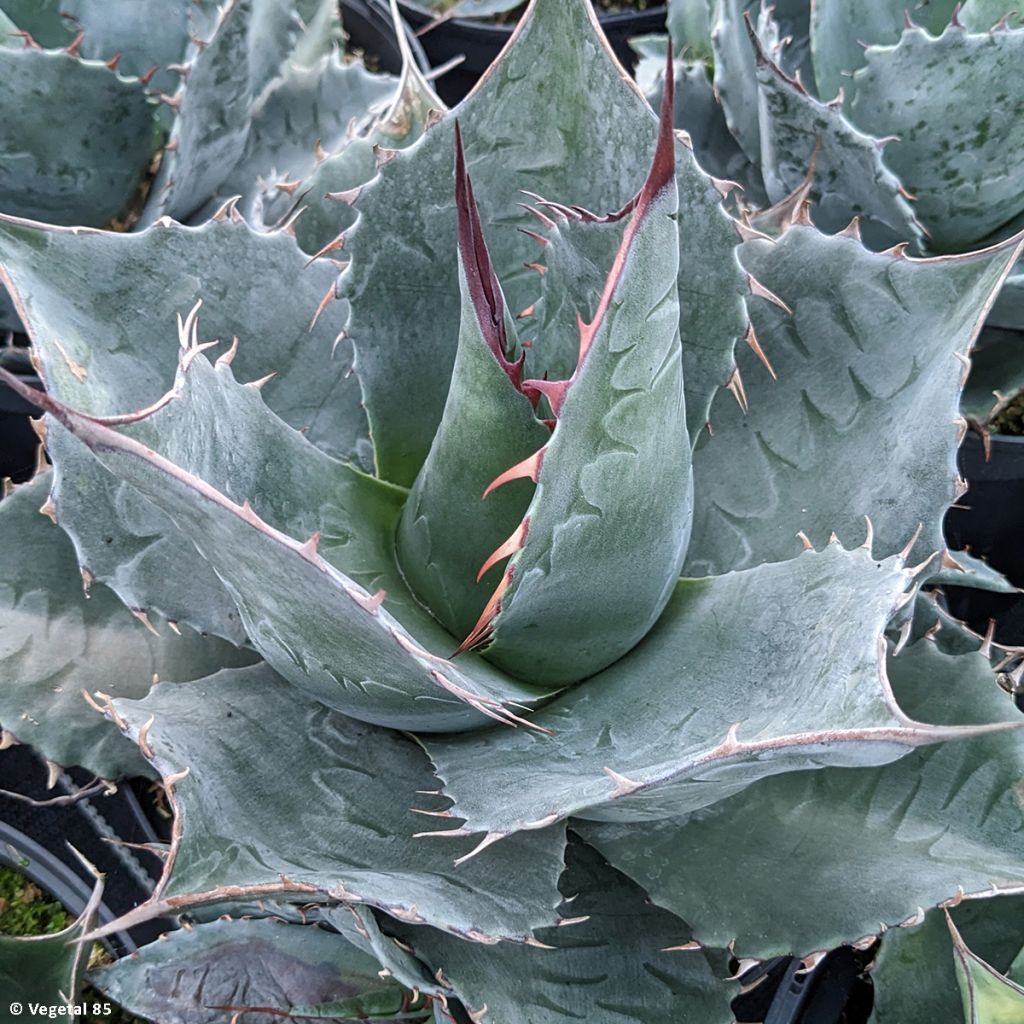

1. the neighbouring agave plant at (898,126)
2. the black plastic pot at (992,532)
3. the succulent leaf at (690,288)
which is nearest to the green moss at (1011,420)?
the black plastic pot at (992,532)

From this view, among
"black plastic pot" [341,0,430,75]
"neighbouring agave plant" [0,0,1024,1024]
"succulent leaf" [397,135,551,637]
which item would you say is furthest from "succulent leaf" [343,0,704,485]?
"black plastic pot" [341,0,430,75]

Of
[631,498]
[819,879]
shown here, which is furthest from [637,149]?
[819,879]

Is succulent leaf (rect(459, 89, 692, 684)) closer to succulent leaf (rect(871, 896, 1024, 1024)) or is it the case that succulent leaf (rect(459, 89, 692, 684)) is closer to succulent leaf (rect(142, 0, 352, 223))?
succulent leaf (rect(871, 896, 1024, 1024))

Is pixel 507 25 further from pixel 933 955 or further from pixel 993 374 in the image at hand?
pixel 933 955

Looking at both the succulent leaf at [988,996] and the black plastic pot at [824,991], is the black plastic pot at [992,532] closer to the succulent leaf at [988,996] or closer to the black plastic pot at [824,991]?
the black plastic pot at [824,991]

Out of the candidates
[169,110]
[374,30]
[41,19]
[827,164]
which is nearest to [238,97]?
[169,110]
